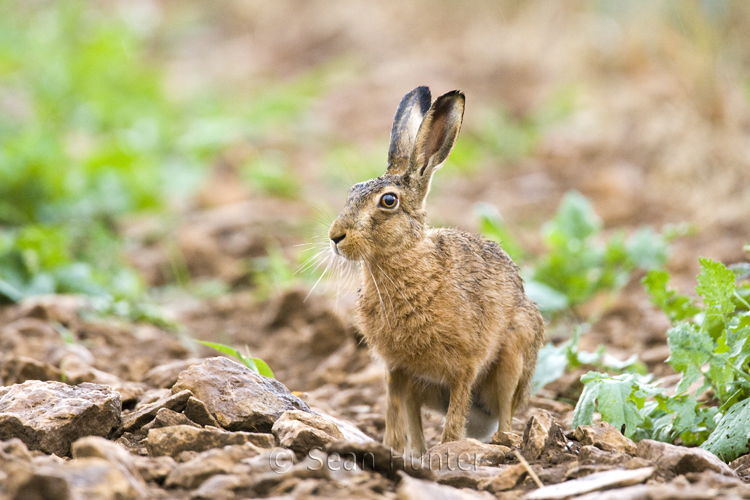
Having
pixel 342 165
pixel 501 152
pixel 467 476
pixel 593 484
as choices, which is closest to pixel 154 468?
pixel 467 476

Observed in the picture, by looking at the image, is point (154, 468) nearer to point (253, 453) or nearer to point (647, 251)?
point (253, 453)

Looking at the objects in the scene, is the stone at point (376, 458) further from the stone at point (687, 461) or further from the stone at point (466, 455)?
the stone at point (687, 461)

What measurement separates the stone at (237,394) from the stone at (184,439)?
12.7 inches

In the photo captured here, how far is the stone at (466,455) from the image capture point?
11.0 ft

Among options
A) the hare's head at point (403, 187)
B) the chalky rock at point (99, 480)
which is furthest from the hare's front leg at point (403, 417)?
the chalky rock at point (99, 480)

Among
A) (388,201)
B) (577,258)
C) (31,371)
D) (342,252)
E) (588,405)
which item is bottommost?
(31,371)

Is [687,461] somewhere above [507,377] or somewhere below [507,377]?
below

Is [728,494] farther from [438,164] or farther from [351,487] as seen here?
[438,164]

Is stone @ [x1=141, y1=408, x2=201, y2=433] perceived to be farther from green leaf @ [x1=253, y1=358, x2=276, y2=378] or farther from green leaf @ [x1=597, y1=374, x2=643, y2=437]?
green leaf @ [x1=597, y1=374, x2=643, y2=437]

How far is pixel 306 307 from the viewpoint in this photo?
620cm

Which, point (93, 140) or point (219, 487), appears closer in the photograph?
point (219, 487)

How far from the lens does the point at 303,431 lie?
3146 mm

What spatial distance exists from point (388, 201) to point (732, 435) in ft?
6.26

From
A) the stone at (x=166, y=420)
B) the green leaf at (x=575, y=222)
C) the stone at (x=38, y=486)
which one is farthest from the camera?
the green leaf at (x=575, y=222)
